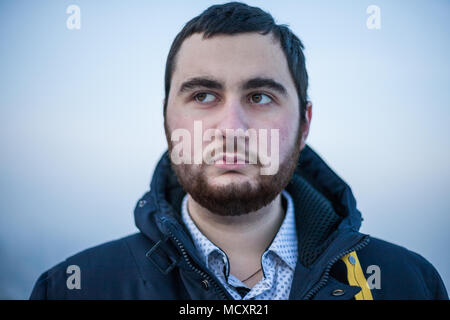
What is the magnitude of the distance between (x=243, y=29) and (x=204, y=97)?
0.44m

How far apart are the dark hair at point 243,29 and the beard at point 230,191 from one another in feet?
1.72

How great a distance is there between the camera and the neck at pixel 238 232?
1936 millimetres

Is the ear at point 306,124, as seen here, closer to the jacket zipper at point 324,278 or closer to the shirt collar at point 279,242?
the shirt collar at point 279,242

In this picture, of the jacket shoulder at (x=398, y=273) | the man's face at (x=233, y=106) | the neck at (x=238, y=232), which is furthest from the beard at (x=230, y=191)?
the jacket shoulder at (x=398, y=273)

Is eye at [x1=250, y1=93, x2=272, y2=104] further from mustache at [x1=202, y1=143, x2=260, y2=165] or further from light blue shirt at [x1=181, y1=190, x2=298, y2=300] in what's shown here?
light blue shirt at [x1=181, y1=190, x2=298, y2=300]

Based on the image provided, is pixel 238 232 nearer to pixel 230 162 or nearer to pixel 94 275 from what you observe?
pixel 230 162

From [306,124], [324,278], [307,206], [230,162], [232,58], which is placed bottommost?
[324,278]

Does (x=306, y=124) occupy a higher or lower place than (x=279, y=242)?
higher

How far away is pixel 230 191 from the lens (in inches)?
69.1

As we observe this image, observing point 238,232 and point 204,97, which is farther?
point 238,232

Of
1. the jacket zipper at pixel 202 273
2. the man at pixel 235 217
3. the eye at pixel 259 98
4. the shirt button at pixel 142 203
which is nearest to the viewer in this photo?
the jacket zipper at pixel 202 273

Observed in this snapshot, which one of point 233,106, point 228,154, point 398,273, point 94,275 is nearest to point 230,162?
point 228,154

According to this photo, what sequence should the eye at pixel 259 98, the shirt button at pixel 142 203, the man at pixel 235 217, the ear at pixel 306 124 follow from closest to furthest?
the man at pixel 235 217 < the eye at pixel 259 98 < the shirt button at pixel 142 203 < the ear at pixel 306 124
